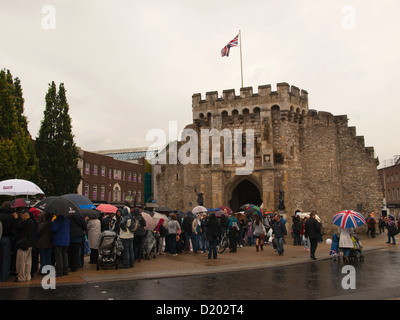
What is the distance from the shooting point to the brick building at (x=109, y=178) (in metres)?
48.3

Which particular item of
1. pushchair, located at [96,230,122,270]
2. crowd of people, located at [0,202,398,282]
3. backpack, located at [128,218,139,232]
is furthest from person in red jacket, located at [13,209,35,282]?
backpack, located at [128,218,139,232]

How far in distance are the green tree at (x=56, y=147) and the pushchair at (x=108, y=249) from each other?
23.1 m

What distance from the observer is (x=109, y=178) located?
174 ft

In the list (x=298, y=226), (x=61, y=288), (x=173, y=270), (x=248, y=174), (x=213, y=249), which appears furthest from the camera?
(x=248, y=174)

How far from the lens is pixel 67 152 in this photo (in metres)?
33.1

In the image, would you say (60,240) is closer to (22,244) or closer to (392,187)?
(22,244)

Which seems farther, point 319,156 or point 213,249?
point 319,156

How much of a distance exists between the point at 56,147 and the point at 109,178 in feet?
67.2

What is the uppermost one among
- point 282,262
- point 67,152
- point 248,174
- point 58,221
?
point 67,152

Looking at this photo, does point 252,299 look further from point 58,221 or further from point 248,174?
point 248,174

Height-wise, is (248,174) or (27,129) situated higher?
(27,129)

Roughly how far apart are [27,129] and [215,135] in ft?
47.4
